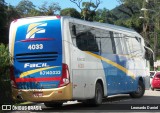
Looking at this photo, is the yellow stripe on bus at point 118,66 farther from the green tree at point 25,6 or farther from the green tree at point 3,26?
the green tree at point 25,6

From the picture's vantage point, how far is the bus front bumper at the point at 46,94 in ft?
48.9

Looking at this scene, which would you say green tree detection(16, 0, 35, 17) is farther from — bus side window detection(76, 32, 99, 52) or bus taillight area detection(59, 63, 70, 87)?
bus taillight area detection(59, 63, 70, 87)

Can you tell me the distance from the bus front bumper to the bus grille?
1.12 m

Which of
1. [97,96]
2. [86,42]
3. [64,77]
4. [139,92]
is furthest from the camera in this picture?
[139,92]

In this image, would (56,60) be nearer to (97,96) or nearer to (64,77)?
(64,77)

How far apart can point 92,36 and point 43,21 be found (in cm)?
262

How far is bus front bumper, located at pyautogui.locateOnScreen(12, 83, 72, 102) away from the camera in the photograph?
587 inches

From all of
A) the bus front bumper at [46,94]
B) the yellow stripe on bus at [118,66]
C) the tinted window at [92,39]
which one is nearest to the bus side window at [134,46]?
the yellow stripe on bus at [118,66]

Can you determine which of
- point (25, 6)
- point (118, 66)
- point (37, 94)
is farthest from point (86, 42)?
point (25, 6)

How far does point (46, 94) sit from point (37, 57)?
144cm

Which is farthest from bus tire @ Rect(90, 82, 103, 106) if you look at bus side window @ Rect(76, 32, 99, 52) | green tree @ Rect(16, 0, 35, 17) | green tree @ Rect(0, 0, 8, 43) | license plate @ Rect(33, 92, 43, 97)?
green tree @ Rect(16, 0, 35, 17)

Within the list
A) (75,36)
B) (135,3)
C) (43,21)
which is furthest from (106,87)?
(135,3)

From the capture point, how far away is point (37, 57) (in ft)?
51.0

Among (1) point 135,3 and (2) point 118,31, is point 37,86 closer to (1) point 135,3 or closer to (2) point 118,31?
(2) point 118,31
